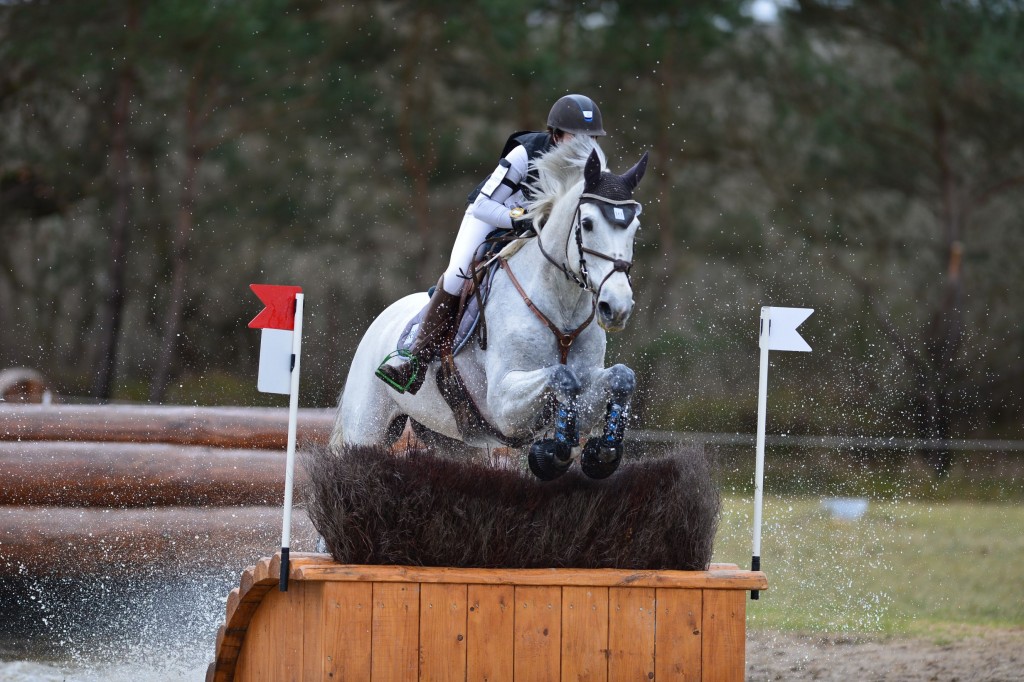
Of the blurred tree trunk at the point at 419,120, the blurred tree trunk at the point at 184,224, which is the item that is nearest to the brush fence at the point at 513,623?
the blurred tree trunk at the point at 184,224

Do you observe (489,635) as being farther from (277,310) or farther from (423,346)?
(423,346)

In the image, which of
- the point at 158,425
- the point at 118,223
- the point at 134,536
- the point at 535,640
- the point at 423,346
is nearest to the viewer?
the point at 535,640

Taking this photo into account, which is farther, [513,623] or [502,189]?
[502,189]

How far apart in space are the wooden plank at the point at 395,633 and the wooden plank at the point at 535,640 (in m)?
0.30

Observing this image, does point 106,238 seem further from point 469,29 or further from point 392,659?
point 392,659

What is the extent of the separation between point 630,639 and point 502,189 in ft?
5.75

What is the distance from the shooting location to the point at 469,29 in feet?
53.2

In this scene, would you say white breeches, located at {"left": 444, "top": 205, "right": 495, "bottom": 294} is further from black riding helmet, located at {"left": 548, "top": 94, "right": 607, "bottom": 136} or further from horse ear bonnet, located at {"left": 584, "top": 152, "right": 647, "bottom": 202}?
horse ear bonnet, located at {"left": 584, "top": 152, "right": 647, "bottom": 202}

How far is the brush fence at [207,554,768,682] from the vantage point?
356 cm

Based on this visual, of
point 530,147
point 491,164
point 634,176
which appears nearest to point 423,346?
point 530,147

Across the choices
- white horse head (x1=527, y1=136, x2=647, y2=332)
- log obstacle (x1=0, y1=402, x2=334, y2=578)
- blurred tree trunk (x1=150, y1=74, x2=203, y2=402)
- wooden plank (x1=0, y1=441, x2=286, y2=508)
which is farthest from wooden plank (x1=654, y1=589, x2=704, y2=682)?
blurred tree trunk (x1=150, y1=74, x2=203, y2=402)

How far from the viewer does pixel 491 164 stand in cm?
1745

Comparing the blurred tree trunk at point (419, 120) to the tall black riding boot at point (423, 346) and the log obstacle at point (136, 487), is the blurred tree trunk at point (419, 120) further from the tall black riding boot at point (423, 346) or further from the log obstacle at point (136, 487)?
the tall black riding boot at point (423, 346)

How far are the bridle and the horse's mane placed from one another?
10cm
